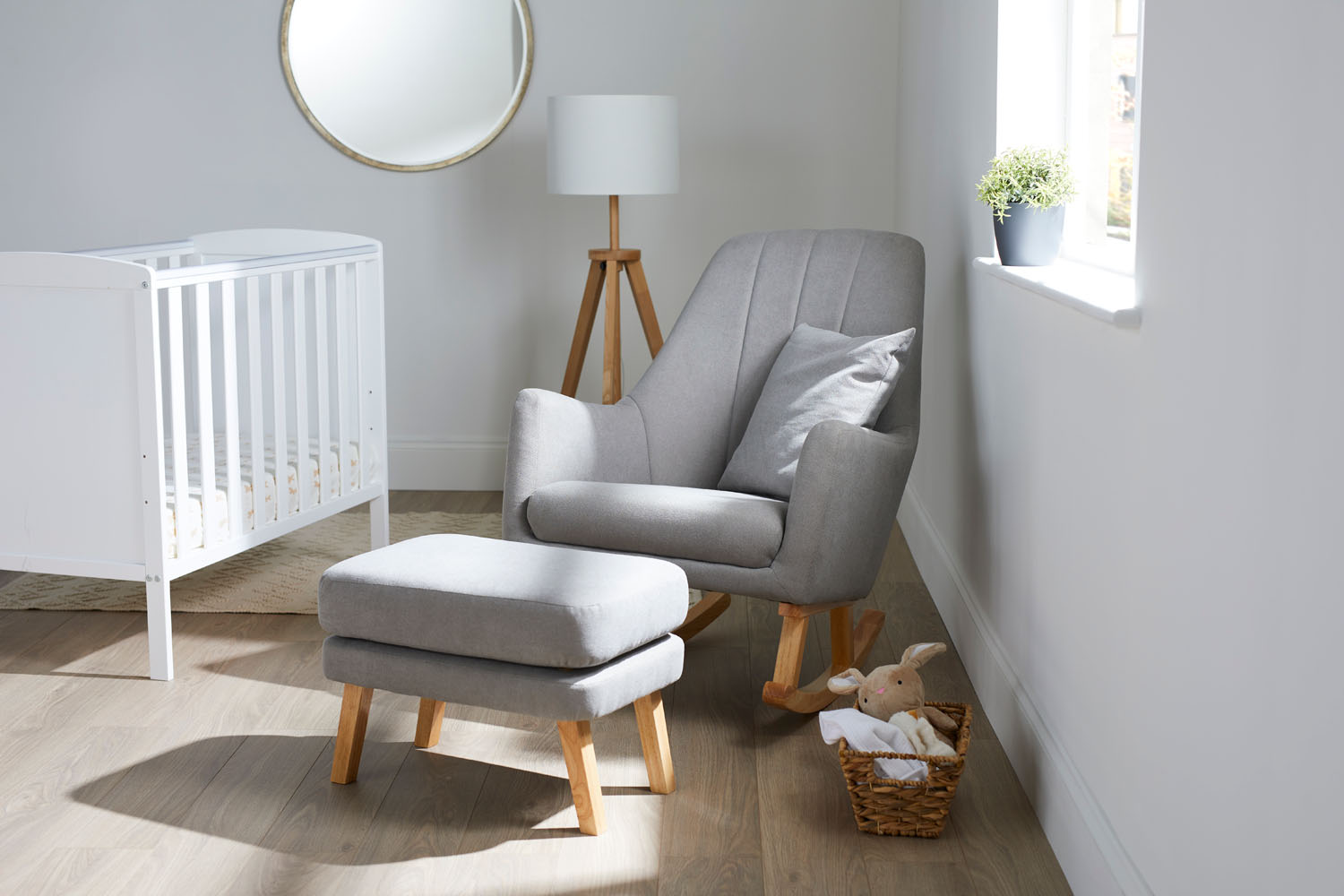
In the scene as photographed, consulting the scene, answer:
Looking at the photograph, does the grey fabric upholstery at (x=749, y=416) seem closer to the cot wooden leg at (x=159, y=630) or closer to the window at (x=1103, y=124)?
the window at (x=1103, y=124)

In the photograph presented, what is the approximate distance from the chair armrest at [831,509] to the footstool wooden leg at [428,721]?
2.18 ft

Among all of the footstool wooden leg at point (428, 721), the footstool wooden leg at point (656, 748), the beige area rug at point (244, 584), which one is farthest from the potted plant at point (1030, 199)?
the beige area rug at point (244, 584)

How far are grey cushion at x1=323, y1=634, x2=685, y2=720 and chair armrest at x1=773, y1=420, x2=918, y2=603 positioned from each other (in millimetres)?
323

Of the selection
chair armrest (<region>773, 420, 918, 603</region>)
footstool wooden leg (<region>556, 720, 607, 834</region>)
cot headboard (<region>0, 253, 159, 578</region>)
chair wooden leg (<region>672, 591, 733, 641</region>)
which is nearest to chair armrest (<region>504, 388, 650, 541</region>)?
chair wooden leg (<region>672, 591, 733, 641</region>)

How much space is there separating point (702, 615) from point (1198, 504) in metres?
1.62

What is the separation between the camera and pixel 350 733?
2.06 m

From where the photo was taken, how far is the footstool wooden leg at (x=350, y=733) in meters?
2.06

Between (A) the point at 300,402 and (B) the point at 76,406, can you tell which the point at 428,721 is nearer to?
(B) the point at 76,406

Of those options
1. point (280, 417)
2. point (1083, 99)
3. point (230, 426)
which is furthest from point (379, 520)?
point (1083, 99)

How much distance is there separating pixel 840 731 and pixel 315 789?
2.87ft

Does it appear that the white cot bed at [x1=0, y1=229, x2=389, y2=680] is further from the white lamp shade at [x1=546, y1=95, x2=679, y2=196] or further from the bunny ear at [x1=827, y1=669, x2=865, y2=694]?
the bunny ear at [x1=827, y1=669, x2=865, y2=694]

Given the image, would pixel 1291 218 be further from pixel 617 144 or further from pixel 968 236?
pixel 617 144

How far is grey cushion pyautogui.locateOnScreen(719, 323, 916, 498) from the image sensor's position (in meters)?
2.49

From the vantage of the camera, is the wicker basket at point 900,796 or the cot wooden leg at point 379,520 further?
the cot wooden leg at point 379,520
